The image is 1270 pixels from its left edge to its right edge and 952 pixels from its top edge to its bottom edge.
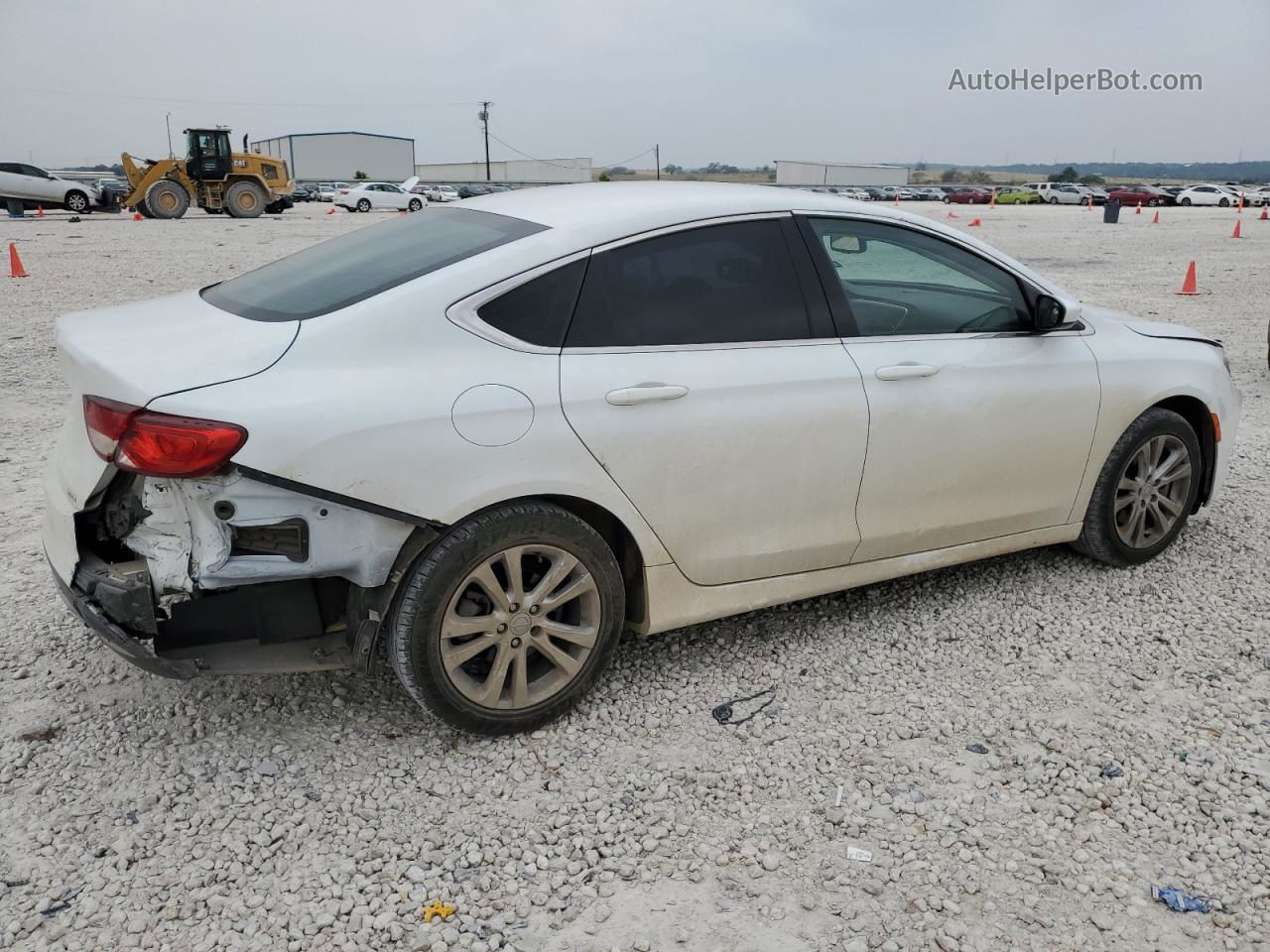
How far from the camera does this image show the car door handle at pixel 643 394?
3.14 metres

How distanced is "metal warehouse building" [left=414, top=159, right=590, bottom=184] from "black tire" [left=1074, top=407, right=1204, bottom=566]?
89130mm

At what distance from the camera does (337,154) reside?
8881 cm

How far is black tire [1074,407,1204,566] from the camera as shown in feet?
14.3

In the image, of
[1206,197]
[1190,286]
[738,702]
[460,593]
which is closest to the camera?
[460,593]

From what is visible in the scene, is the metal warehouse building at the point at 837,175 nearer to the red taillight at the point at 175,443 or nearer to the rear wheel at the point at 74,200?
the rear wheel at the point at 74,200

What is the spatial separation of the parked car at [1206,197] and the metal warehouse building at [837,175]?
36463mm

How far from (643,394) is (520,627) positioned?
796 mm

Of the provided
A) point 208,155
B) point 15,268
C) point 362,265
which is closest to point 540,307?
point 362,265

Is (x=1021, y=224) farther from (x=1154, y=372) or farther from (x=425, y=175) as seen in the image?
(x=425, y=175)

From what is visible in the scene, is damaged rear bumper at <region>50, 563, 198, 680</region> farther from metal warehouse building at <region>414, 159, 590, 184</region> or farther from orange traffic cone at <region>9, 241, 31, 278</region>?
metal warehouse building at <region>414, 159, 590, 184</region>

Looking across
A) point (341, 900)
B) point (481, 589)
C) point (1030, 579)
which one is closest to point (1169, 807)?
point (1030, 579)

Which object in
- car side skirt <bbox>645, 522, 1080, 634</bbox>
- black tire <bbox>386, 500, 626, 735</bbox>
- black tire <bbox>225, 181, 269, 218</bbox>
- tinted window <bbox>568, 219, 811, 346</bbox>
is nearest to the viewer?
black tire <bbox>386, 500, 626, 735</bbox>

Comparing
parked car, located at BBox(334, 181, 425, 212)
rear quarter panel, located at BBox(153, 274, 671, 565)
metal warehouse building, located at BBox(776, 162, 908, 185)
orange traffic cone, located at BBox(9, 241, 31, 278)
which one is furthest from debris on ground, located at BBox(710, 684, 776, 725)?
metal warehouse building, located at BBox(776, 162, 908, 185)

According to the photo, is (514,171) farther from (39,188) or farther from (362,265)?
(362,265)
